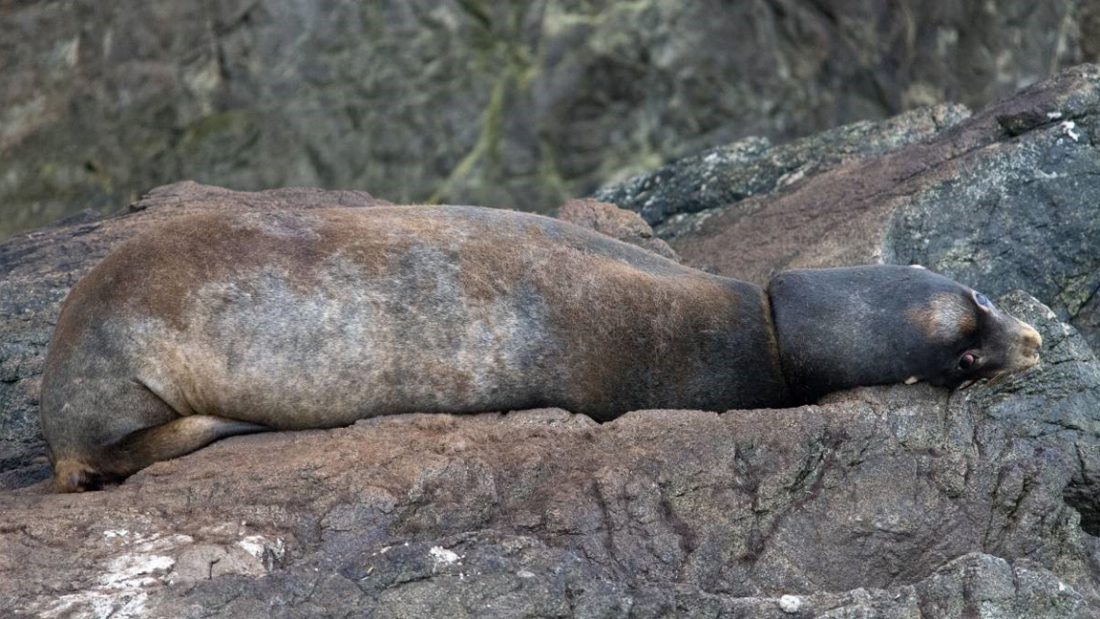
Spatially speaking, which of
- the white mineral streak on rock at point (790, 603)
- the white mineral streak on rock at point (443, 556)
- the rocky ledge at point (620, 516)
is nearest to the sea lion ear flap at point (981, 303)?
the rocky ledge at point (620, 516)

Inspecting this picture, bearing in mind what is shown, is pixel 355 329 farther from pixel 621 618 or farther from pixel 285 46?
pixel 285 46

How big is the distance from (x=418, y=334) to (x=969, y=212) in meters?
3.40

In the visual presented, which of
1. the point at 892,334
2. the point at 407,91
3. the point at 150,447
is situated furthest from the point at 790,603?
the point at 407,91

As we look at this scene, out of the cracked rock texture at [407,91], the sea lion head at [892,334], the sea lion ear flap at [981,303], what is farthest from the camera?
the cracked rock texture at [407,91]

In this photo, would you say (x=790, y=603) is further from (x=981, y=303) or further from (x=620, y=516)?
(x=981, y=303)

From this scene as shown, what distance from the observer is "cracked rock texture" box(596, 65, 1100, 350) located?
8688 mm

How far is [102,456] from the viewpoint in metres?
6.59

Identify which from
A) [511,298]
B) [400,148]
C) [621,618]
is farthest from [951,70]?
[621,618]

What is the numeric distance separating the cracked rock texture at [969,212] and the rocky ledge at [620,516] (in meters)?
1.28

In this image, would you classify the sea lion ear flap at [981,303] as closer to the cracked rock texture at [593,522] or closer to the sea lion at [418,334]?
the sea lion at [418,334]

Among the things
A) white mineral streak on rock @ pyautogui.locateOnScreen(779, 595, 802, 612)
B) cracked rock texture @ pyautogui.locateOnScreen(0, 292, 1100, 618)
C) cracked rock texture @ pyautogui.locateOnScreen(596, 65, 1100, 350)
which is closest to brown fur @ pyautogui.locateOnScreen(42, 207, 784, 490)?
cracked rock texture @ pyautogui.locateOnScreen(0, 292, 1100, 618)

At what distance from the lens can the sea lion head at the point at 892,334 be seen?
694 cm

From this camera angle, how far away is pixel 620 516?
19.5 ft

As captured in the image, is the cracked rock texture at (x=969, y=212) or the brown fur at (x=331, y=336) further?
the cracked rock texture at (x=969, y=212)
